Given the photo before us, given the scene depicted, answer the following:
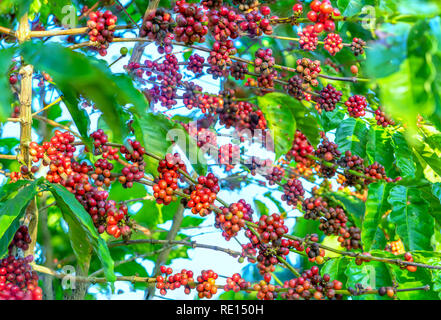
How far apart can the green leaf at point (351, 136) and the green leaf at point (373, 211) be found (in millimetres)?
272

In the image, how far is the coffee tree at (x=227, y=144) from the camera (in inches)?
31.6

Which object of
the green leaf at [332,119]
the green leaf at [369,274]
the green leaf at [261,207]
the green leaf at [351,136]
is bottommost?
the green leaf at [369,274]

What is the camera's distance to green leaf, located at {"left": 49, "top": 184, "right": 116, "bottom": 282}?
1.15 m

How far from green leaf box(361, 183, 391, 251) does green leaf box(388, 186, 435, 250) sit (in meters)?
0.06

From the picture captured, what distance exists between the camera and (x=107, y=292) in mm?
2350

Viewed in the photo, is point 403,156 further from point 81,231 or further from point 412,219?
point 81,231

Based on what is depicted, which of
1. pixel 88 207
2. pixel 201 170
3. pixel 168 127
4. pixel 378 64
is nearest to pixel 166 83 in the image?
pixel 168 127

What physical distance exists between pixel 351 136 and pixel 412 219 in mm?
498

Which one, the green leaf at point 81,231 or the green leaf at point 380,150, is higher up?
the green leaf at point 380,150

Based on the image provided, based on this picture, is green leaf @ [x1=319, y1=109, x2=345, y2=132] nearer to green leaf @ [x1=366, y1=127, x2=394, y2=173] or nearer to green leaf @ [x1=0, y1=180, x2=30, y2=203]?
green leaf @ [x1=366, y1=127, x2=394, y2=173]

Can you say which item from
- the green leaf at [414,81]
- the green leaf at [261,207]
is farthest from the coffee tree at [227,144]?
the green leaf at [261,207]

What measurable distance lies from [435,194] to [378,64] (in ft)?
3.96

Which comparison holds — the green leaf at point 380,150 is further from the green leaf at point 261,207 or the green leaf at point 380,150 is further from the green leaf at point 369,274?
the green leaf at point 261,207
